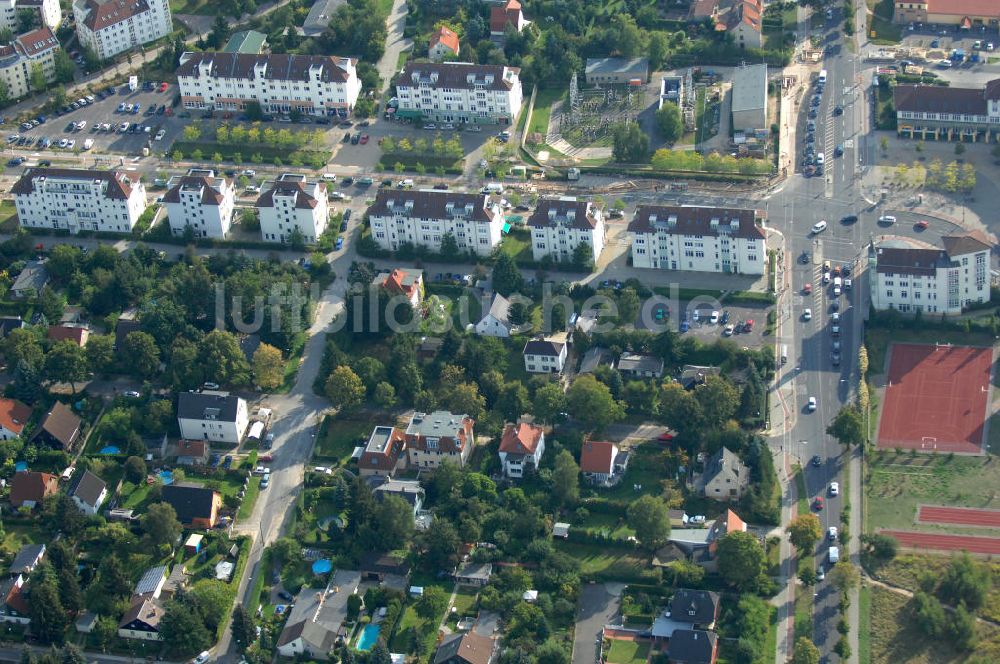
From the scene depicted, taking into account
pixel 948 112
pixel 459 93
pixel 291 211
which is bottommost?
pixel 291 211

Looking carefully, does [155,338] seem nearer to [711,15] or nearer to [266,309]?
[266,309]

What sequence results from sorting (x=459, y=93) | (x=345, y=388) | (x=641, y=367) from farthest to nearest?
1. (x=459, y=93)
2. (x=641, y=367)
3. (x=345, y=388)

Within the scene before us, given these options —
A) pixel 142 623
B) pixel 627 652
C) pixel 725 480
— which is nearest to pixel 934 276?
pixel 725 480

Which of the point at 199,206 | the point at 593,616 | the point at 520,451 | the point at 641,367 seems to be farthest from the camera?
the point at 199,206

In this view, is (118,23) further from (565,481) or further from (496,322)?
(565,481)

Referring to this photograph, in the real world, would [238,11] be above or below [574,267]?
above

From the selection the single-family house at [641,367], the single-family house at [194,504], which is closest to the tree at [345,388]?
the single-family house at [194,504]

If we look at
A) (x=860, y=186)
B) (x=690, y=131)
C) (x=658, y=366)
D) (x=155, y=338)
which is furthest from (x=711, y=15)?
(x=155, y=338)
